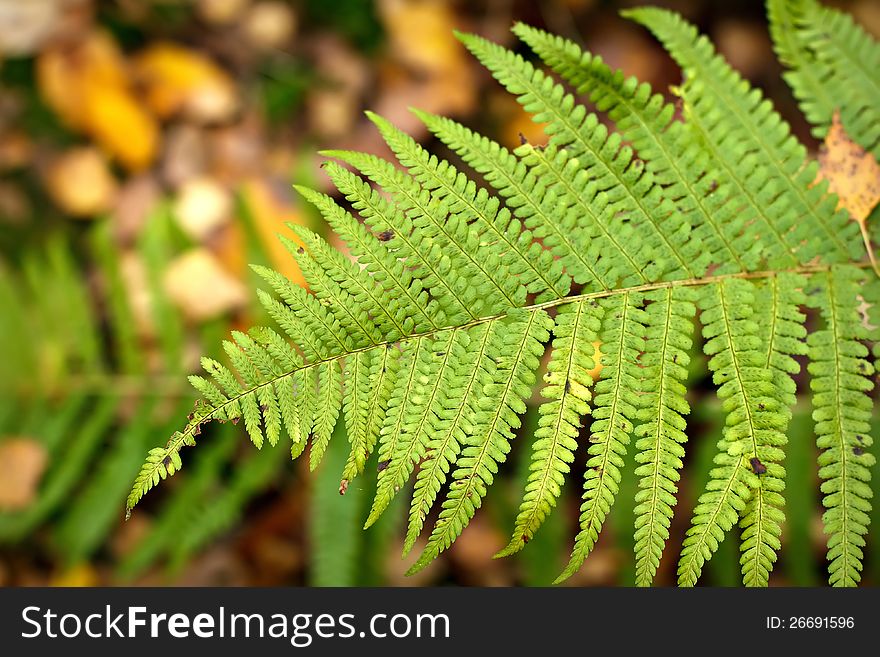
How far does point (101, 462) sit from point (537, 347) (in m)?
1.88

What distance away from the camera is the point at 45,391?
2480mm

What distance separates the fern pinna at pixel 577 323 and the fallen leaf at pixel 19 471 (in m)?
1.64

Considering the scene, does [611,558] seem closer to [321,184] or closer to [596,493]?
[596,493]

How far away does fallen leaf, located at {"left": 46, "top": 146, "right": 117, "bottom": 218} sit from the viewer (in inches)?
124

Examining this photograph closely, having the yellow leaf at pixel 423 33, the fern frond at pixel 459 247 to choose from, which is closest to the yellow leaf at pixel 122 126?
the yellow leaf at pixel 423 33

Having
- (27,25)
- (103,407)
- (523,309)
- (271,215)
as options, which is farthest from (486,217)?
(27,25)

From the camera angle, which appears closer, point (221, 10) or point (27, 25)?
point (27, 25)

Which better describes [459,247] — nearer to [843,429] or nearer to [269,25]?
[843,429]

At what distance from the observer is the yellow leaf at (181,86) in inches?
129

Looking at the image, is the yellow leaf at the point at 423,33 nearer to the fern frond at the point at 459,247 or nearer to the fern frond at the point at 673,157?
the fern frond at the point at 673,157

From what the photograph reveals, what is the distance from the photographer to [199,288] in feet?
9.09

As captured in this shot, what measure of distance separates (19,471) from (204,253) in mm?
1063

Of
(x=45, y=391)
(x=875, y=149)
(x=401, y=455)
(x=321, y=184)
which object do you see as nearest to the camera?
(x=401, y=455)

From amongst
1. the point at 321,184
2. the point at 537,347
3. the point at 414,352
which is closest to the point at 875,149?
the point at 537,347
